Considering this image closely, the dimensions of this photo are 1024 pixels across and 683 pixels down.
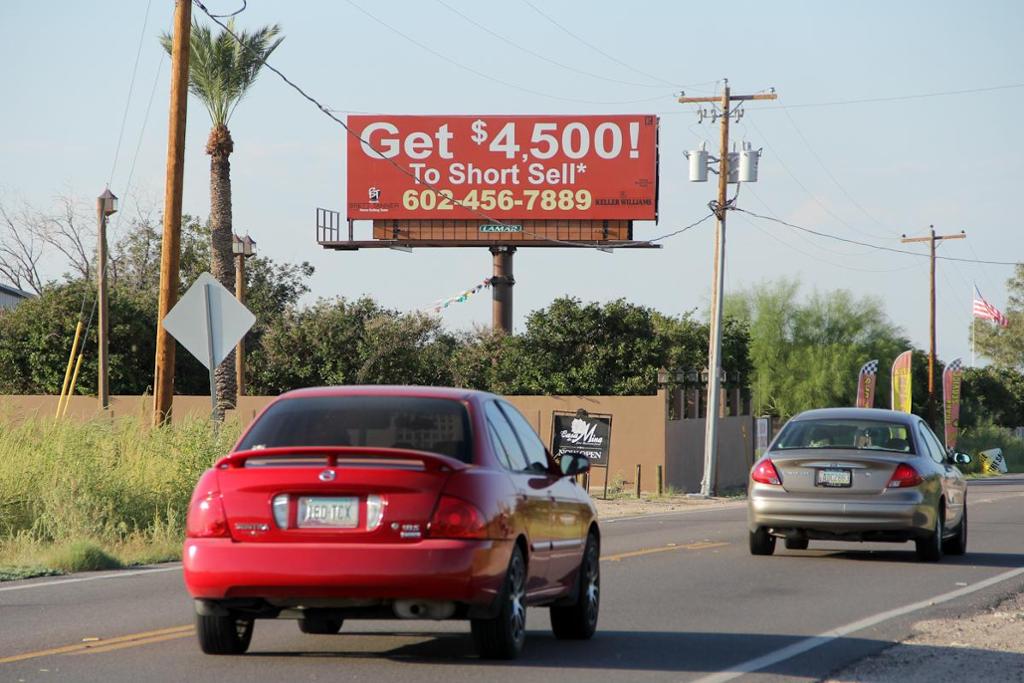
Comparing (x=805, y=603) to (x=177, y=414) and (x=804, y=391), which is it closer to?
(x=177, y=414)

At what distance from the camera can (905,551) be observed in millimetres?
18172

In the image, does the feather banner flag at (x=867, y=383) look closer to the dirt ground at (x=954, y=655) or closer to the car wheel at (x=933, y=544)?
the car wheel at (x=933, y=544)

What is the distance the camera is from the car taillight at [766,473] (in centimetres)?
1628

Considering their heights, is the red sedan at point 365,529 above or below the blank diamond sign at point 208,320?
below

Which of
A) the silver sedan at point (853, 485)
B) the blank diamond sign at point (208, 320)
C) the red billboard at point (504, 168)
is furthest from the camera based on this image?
the red billboard at point (504, 168)

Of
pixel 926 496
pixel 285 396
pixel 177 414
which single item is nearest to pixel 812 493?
pixel 926 496

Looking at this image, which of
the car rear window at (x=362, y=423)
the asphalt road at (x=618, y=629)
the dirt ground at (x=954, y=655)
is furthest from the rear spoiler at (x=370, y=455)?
the dirt ground at (x=954, y=655)

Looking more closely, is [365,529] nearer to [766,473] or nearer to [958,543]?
[766,473]

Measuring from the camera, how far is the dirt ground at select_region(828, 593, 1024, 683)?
8805mm

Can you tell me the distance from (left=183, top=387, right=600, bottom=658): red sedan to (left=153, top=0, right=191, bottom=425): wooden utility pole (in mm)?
13415

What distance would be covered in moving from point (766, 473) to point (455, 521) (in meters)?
8.62

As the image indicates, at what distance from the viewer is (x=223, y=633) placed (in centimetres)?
906

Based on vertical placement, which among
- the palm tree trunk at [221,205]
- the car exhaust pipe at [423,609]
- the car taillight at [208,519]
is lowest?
the car exhaust pipe at [423,609]

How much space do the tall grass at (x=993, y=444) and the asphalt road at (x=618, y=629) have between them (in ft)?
164
